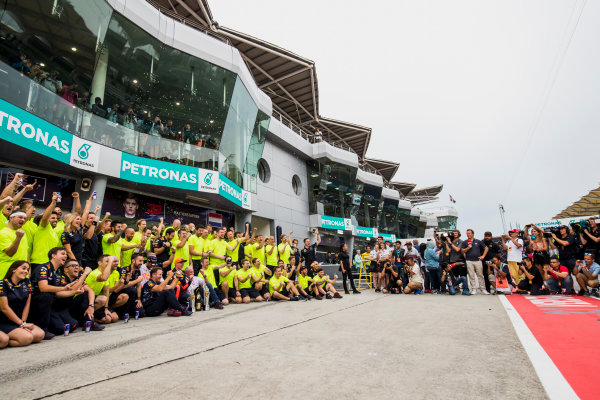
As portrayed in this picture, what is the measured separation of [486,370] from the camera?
88.1 inches

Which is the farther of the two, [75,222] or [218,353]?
[75,222]

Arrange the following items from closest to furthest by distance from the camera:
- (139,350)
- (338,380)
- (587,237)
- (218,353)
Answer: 1. (338,380)
2. (218,353)
3. (139,350)
4. (587,237)


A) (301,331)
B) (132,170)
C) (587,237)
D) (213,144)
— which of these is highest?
(213,144)

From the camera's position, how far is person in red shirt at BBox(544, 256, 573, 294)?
24.1 feet

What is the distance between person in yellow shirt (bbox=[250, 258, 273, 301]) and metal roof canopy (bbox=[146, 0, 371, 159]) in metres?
9.90

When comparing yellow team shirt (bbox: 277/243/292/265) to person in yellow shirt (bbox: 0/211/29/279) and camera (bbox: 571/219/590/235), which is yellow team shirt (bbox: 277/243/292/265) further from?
camera (bbox: 571/219/590/235)

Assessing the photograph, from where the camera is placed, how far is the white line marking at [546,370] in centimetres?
178

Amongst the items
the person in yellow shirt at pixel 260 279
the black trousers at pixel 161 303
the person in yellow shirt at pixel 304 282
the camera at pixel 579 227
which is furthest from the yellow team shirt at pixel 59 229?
the camera at pixel 579 227

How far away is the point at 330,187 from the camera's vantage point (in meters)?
23.2

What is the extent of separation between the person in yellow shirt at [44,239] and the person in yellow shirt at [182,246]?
8.30 ft

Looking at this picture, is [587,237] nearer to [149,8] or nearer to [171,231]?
[171,231]

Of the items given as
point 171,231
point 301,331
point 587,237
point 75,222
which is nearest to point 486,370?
point 301,331

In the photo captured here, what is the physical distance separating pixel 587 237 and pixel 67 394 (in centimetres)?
968

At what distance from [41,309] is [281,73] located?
19.8 metres
